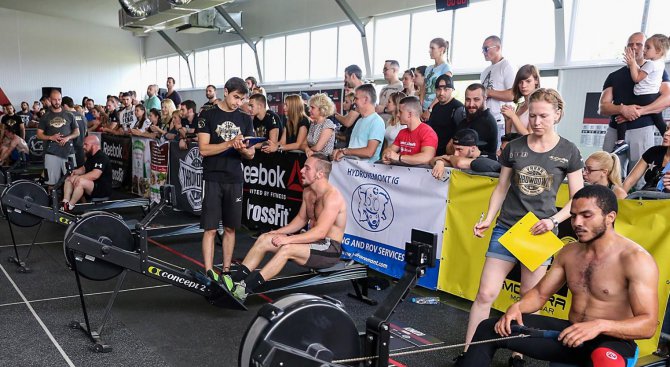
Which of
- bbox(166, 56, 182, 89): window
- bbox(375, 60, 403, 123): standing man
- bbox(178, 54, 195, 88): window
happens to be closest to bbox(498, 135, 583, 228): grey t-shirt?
bbox(375, 60, 403, 123): standing man

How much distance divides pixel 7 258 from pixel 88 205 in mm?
1680

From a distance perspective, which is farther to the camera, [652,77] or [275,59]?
[275,59]

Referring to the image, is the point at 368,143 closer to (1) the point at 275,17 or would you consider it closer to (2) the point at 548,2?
(2) the point at 548,2

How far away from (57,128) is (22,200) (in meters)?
3.26

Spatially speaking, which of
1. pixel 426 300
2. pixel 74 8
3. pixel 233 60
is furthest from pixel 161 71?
pixel 426 300

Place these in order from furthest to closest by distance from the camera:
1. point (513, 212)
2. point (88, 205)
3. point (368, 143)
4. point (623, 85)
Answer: point (88, 205) < point (368, 143) < point (623, 85) < point (513, 212)

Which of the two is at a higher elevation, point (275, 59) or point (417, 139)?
point (275, 59)

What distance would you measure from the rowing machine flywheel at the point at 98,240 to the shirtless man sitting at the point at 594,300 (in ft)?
8.33

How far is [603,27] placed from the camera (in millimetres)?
9359

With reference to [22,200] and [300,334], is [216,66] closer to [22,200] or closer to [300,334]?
[22,200]

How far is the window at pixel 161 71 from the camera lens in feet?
80.0

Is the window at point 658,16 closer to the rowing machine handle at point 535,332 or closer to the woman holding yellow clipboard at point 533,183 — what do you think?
the woman holding yellow clipboard at point 533,183

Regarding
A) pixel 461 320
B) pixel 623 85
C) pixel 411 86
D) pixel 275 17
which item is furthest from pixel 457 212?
pixel 275 17

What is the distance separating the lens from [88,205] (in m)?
7.15
